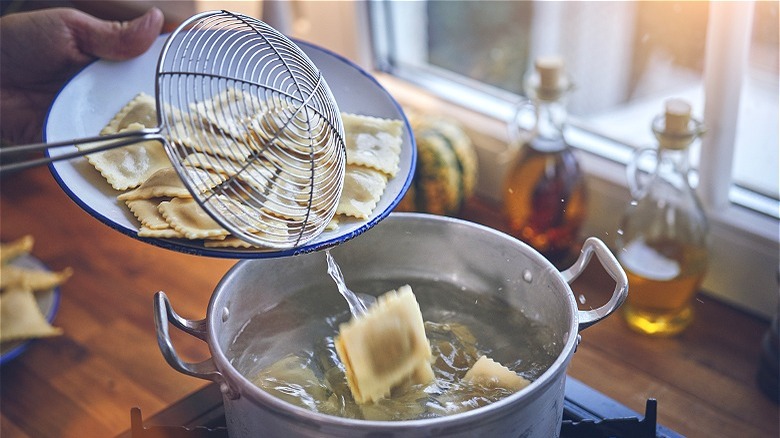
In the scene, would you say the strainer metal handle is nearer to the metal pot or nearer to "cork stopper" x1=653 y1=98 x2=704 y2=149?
the metal pot

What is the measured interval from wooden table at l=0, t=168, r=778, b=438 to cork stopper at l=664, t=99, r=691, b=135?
8.1 inches

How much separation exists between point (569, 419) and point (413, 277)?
17 cm

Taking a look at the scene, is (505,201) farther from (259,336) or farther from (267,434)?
(267,434)

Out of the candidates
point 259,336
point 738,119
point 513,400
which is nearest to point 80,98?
point 259,336

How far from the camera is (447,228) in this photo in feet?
2.20

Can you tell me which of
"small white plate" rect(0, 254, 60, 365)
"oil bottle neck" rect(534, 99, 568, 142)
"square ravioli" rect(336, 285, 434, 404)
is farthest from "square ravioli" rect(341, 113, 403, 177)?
"small white plate" rect(0, 254, 60, 365)

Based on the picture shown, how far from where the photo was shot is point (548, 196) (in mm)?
1027

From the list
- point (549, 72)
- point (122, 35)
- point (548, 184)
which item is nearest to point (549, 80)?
point (549, 72)

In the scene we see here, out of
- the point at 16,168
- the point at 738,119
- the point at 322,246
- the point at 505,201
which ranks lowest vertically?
the point at 505,201

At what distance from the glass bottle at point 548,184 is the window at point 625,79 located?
0.20 feet

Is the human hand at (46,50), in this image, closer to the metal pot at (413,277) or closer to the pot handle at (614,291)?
the metal pot at (413,277)

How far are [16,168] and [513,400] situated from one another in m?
0.30

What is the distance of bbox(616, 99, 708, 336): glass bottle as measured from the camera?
3.00 ft

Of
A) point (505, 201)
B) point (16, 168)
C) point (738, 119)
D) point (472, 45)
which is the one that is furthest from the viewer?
point (472, 45)
